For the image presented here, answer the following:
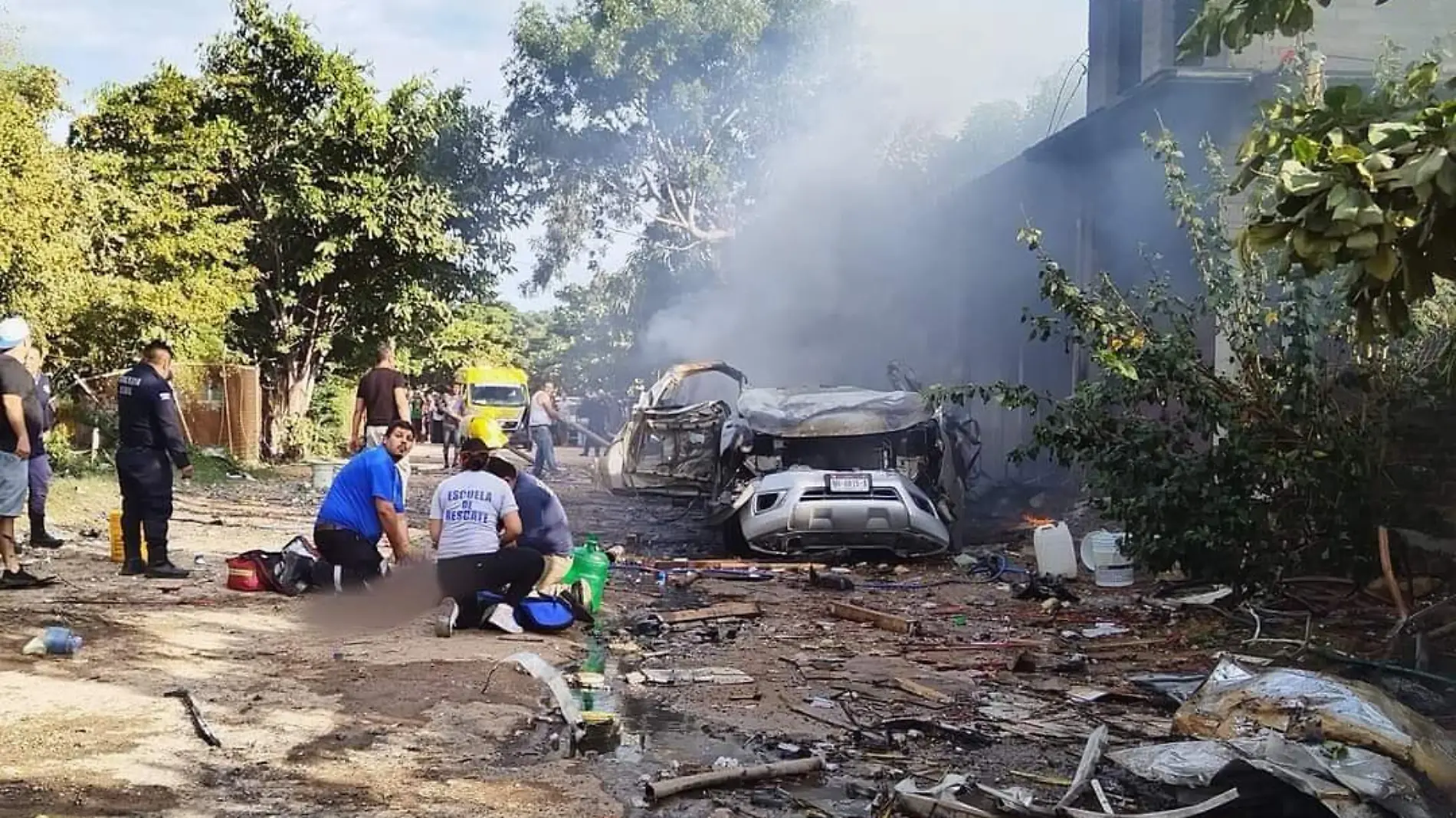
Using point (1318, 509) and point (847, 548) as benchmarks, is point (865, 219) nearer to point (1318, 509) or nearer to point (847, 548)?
point (847, 548)

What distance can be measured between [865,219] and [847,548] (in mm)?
13124

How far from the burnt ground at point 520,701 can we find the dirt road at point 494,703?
0.05 ft

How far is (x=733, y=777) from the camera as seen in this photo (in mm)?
4426

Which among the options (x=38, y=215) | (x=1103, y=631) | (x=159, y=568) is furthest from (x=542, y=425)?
(x=1103, y=631)

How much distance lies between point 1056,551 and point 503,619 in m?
4.70

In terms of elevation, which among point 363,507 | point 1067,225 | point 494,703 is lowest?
point 494,703

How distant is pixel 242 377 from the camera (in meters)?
19.8

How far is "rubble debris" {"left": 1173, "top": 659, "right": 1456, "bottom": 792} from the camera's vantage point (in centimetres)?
426

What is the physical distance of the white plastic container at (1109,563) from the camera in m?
9.34

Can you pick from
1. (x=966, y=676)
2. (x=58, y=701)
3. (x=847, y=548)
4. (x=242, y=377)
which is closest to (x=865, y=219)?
(x=242, y=377)

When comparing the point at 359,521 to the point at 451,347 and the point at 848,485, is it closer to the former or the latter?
the point at 848,485

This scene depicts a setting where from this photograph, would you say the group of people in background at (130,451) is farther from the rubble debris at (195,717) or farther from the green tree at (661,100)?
the green tree at (661,100)

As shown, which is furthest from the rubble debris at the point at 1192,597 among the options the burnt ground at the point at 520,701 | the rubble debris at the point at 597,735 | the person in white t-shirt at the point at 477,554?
the rubble debris at the point at 597,735

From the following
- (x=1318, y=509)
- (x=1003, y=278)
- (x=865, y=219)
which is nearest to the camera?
(x=1318, y=509)
